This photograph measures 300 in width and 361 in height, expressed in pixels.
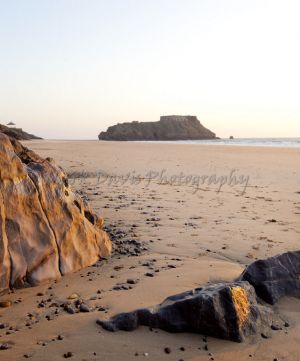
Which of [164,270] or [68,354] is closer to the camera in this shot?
[68,354]

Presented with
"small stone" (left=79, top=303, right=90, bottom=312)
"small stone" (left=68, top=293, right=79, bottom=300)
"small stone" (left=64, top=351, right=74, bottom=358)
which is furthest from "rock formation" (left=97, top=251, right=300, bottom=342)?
"small stone" (left=68, top=293, right=79, bottom=300)

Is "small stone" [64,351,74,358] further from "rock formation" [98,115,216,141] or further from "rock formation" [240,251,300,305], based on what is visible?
"rock formation" [98,115,216,141]

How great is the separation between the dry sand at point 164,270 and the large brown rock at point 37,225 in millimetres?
196

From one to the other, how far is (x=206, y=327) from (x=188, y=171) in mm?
13376

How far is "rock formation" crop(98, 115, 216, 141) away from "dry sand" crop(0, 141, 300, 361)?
10387cm

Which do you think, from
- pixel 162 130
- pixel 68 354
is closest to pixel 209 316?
pixel 68 354

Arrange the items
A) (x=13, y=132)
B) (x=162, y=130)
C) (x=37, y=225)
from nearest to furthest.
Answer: (x=37, y=225) → (x=13, y=132) → (x=162, y=130)

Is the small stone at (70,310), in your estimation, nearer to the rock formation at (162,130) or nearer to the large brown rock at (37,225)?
the large brown rock at (37,225)

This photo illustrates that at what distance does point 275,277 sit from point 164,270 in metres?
1.32

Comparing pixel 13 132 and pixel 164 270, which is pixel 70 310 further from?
pixel 13 132

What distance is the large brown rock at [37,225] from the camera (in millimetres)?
4320

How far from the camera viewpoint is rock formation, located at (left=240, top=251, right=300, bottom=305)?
399 cm

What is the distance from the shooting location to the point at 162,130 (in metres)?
120

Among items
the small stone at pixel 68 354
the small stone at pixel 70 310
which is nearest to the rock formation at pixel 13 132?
the small stone at pixel 70 310
